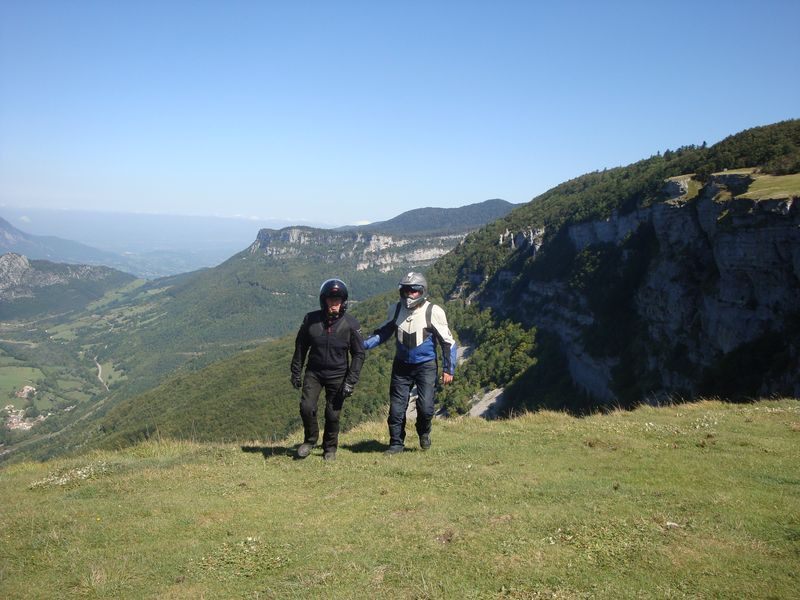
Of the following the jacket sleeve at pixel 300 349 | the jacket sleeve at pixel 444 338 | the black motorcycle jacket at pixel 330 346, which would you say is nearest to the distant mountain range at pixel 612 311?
the jacket sleeve at pixel 300 349

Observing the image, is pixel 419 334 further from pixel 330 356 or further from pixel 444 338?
pixel 330 356

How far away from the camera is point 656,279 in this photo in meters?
55.3

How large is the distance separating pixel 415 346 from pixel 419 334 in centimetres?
25

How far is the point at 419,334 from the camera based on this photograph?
9648 millimetres

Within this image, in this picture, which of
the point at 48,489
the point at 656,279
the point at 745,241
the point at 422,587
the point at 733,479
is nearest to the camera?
the point at 422,587

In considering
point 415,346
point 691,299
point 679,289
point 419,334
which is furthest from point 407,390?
point 679,289

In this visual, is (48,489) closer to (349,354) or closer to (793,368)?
(349,354)

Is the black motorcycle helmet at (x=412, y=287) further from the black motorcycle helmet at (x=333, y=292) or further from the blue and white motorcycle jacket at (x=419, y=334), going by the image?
the black motorcycle helmet at (x=333, y=292)

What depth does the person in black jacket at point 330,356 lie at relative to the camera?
943cm

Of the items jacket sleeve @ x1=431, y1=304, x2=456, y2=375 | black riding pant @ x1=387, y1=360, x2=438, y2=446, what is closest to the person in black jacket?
black riding pant @ x1=387, y1=360, x2=438, y2=446

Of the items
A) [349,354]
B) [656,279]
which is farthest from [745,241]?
[349,354]

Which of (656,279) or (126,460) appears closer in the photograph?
(126,460)

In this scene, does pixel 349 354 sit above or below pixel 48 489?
above

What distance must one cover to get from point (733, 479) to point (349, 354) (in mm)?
6889
